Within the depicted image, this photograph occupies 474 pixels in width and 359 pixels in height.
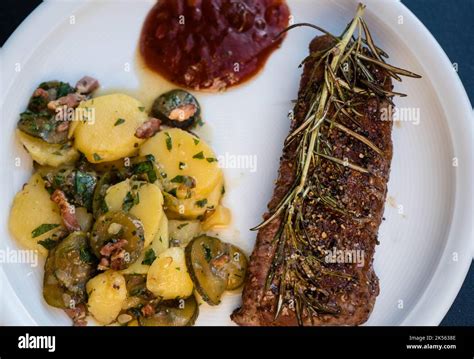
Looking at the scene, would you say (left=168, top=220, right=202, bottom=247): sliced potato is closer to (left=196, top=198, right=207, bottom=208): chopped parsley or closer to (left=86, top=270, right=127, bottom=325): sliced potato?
(left=196, top=198, right=207, bottom=208): chopped parsley

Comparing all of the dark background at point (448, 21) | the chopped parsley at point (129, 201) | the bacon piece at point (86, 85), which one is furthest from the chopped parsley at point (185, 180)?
the dark background at point (448, 21)

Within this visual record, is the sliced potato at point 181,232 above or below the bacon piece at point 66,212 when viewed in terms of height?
below

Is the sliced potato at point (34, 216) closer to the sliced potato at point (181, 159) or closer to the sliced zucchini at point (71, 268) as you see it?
the sliced zucchini at point (71, 268)

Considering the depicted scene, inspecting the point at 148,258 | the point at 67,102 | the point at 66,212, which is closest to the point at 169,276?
the point at 148,258

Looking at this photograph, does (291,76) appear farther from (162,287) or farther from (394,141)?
(162,287)

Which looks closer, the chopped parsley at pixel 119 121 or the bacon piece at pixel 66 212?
the bacon piece at pixel 66 212

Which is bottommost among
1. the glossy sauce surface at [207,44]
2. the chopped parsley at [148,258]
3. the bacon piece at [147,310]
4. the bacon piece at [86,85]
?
the bacon piece at [147,310]
